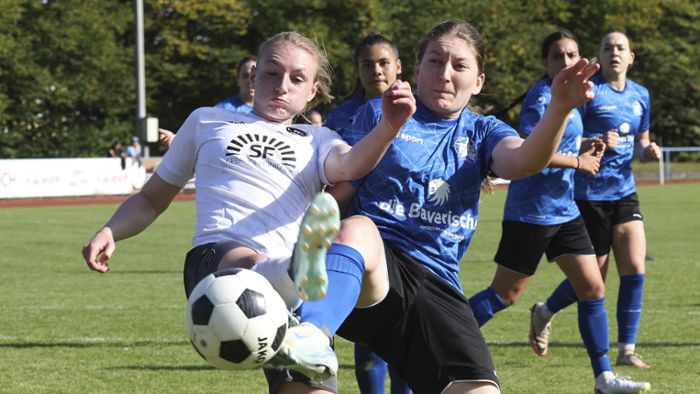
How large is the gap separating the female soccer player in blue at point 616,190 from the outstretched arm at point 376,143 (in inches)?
152

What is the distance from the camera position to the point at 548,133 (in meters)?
4.00

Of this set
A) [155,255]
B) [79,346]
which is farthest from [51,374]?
[155,255]

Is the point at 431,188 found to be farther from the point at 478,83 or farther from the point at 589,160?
the point at 589,160

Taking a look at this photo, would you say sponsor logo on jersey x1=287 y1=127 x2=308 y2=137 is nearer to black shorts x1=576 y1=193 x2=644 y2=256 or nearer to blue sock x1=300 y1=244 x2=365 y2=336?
blue sock x1=300 y1=244 x2=365 y2=336

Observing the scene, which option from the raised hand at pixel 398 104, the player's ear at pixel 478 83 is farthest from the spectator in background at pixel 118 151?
the raised hand at pixel 398 104

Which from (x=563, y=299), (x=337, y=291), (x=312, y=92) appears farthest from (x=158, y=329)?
(x=337, y=291)

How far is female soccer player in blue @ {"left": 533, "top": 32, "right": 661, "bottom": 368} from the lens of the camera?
793cm

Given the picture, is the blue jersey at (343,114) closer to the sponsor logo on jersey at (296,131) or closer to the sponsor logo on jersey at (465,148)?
the sponsor logo on jersey at (296,131)

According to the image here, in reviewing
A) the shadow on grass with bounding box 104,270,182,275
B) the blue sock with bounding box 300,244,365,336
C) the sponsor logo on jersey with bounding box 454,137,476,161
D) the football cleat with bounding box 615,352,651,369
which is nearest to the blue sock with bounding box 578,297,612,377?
the football cleat with bounding box 615,352,651,369

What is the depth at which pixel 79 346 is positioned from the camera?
8.25m

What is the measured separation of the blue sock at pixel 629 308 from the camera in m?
7.74

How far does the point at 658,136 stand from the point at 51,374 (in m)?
49.5

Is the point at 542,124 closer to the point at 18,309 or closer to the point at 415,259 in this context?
the point at 415,259

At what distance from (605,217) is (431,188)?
3941 millimetres
